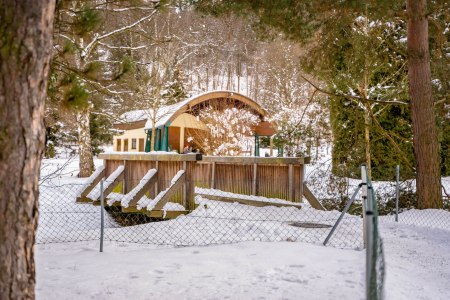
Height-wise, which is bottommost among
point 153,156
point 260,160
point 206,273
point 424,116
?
point 206,273

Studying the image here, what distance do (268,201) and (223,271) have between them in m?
4.51

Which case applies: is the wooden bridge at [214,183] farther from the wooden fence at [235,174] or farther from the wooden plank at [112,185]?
the wooden plank at [112,185]

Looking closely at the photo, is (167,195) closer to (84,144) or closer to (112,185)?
(112,185)

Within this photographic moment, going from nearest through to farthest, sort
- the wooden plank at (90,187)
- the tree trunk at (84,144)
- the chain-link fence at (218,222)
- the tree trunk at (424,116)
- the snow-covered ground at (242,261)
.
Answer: the snow-covered ground at (242,261) → the chain-link fence at (218,222) → the tree trunk at (424,116) → the wooden plank at (90,187) → the tree trunk at (84,144)

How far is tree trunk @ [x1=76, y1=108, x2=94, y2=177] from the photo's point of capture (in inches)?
770

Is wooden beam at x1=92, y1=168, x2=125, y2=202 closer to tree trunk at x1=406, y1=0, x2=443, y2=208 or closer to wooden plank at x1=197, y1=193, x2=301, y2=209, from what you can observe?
wooden plank at x1=197, y1=193, x2=301, y2=209

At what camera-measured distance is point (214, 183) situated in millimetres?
10258

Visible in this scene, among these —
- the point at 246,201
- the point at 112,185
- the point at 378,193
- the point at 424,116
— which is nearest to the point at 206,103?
the point at 112,185

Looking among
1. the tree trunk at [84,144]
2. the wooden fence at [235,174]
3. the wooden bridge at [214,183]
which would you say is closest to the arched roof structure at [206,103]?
the tree trunk at [84,144]

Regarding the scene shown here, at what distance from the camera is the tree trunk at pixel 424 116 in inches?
398

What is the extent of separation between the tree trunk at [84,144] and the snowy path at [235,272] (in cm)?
1302

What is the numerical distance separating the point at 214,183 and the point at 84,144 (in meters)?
11.5

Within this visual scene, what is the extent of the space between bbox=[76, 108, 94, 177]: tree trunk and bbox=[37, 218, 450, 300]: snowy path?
13021mm

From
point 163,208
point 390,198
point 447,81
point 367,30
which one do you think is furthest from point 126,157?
point 447,81
